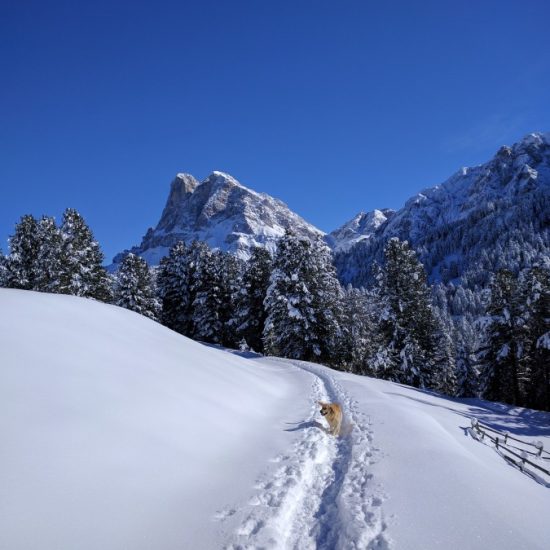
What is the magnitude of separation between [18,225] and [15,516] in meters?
44.7

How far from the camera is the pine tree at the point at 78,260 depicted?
35.5m

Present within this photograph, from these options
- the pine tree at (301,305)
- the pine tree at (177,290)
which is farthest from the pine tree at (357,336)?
the pine tree at (177,290)

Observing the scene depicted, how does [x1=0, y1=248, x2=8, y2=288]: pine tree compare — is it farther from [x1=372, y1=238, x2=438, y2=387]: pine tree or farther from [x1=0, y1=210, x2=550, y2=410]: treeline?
[x1=372, y1=238, x2=438, y2=387]: pine tree

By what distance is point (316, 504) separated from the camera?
6555mm

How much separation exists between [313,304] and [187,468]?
2576cm

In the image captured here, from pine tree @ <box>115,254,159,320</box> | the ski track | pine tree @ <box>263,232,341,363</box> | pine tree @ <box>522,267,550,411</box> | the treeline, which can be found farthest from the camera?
pine tree @ <box>115,254,159,320</box>

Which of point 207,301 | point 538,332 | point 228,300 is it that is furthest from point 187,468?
point 228,300

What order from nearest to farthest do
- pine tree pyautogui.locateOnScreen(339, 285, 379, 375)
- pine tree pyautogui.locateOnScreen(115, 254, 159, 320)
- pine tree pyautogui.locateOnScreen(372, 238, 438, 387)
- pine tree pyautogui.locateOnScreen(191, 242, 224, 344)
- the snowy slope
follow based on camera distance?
1. the snowy slope
2. pine tree pyautogui.locateOnScreen(372, 238, 438, 387)
3. pine tree pyautogui.locateOnScreen(339, 285, 379, 375)
4. pine tree pyautogui.locateOnScreen(115, 254, 159, 320)
5. pine tree pyautogui.locateOnScreen(191, 242, 224, 344)

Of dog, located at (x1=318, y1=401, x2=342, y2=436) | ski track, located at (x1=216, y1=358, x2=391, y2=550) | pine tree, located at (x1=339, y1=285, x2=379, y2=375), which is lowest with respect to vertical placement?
ski track, located at (x1=216, y1=358, x2=391, y2=550)

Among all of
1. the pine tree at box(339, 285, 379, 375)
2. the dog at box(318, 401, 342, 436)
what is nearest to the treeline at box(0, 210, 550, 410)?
the pine tree at box(339, 285, 379, 375)

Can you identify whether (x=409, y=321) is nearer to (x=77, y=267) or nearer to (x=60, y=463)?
(x=60, y=463)

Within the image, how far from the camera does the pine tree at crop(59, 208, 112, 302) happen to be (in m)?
35.5

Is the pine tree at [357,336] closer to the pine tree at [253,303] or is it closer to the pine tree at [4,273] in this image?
the pine tree at [253,303]

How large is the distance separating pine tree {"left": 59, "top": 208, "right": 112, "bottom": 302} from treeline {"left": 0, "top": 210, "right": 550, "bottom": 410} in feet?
0.34
